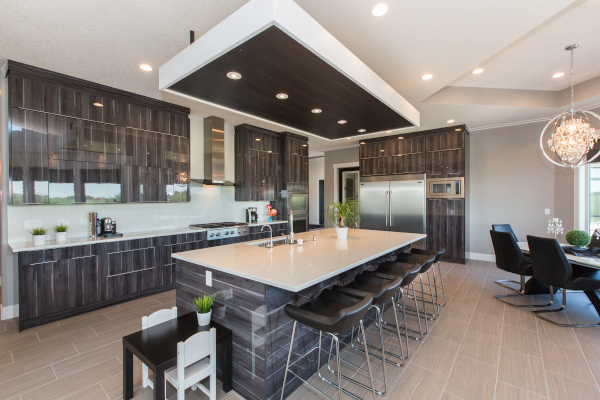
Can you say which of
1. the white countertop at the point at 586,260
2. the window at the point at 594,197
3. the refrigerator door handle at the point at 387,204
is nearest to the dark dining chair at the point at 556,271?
the white countertop at the point at 586,260

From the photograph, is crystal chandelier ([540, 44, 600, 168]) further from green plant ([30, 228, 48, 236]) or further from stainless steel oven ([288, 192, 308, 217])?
green plant ([30, 228, 48, 236])

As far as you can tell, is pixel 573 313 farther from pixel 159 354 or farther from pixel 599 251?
pixel 159 354

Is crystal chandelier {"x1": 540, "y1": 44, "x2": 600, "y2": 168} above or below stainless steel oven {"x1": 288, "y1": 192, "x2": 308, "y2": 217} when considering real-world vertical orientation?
above

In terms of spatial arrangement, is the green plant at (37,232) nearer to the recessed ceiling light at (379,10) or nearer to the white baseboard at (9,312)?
the white baseboard at (9,312)

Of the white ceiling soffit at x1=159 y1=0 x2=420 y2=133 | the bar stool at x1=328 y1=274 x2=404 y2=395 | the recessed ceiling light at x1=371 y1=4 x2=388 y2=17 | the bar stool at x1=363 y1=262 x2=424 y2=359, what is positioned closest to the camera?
the white ceiling soffit at x1=159 y1=0 x2=420 y2=133

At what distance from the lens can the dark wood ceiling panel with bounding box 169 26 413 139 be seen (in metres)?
1.74

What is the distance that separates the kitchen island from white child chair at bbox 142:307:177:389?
9.4 inches

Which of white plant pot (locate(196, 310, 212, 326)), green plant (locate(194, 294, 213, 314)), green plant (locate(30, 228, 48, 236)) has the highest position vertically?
green plant (locate(30, 228, 48, 236))

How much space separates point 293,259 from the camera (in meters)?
2.16

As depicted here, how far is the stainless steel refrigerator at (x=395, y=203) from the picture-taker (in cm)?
576

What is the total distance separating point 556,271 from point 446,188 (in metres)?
2.76

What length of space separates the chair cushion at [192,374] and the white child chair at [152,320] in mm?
276

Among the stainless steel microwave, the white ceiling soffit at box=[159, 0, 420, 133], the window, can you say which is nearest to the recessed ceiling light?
the white ceiling soffit at box=[159, 0, 420, 133]

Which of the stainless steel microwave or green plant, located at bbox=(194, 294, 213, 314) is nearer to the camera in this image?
green plant, located at bbox=(194, 294, 213, 314)
